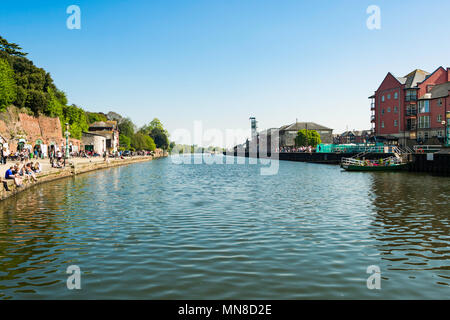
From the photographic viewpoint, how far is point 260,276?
9.57 meters

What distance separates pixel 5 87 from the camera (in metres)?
A: 64.1

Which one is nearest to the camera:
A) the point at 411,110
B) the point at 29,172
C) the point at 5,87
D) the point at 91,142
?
the point at 29,172

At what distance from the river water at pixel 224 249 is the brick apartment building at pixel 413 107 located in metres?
60.0

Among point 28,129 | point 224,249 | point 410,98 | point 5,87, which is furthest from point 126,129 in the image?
point 224,249

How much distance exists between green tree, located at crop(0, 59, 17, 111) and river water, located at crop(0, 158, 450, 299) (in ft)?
162

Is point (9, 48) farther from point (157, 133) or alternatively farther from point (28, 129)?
point (157, 133)

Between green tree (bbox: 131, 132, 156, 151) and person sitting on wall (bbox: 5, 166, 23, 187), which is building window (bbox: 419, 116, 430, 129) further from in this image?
green tree (bbox: 131, 132, 156, 151)

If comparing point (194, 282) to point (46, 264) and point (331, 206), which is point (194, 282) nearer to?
point (46, 264)

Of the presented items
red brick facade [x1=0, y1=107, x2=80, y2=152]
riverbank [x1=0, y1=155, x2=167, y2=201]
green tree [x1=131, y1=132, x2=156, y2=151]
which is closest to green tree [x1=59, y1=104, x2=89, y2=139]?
red brick facade [x1=0, y1=107, x2=80, y2=152]

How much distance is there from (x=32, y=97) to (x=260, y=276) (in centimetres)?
8237

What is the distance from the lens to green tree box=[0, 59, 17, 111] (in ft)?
207

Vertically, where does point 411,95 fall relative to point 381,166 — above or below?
above

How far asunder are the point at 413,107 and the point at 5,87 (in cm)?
8077

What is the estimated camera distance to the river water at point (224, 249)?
28.7 feet
